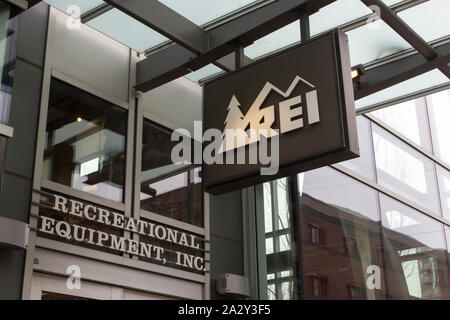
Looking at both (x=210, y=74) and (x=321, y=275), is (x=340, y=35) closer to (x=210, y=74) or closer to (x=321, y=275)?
(x=210, y=74)

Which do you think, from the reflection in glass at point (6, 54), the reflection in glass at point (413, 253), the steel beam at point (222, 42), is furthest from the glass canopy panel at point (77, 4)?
the reflection in glass at point (413, 253)

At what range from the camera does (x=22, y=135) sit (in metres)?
6.70

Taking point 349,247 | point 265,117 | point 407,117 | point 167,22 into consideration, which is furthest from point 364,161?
point 265,117

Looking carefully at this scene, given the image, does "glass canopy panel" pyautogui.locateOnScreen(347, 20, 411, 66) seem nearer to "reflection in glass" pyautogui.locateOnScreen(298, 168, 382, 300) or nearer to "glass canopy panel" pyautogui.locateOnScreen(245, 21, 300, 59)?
"glass canopy panel" pyautogui.locateOnScreen(245, 21, 300, 59)

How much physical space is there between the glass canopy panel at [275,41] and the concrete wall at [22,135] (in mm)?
2504

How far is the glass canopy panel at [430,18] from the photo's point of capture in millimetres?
7195

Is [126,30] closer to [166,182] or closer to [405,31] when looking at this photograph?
[166,182]

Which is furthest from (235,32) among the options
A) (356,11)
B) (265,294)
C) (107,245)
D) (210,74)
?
(265,294)

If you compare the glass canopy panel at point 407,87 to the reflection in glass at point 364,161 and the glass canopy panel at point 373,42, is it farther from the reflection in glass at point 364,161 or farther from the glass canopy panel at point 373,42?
the glass canopy panel at point 373,42

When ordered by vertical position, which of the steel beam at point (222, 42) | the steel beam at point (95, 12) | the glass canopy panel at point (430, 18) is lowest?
the steel beam at point (222, 42)

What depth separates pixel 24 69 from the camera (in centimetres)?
695

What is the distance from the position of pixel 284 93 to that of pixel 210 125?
820mm

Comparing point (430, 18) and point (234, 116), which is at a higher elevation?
point (430, 18)

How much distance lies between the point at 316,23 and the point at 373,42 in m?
0.83
